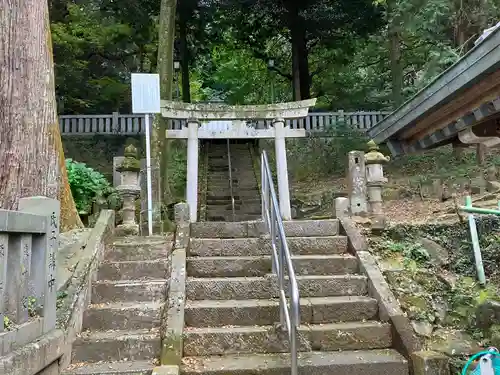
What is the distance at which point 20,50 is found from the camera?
16.2 feet

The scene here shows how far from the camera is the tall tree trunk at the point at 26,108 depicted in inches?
186

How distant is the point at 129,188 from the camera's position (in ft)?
19.6

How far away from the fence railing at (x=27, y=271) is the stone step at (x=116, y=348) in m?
0.52

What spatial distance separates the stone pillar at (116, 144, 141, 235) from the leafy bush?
2.78 feet

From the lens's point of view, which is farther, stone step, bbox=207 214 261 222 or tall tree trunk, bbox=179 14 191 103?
tall tree trunk, bbox=179 14 191 103

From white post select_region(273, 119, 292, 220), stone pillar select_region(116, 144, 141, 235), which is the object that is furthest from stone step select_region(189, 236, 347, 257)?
white post select_region(273, 119, 292, 220)

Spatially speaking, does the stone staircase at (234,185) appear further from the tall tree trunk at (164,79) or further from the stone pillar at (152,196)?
the stone pillar at (152,196)

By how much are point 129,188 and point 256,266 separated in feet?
6.78

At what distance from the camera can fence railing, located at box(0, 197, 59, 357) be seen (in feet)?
8.77

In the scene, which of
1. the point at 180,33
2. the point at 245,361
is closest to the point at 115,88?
the point at 180,33

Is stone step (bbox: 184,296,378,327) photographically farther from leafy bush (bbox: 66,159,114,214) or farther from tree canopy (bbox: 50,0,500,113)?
tree canopy (bbox: 50,0,500,113)

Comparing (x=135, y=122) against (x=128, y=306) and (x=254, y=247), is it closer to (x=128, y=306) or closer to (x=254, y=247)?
(x=254, y=247)

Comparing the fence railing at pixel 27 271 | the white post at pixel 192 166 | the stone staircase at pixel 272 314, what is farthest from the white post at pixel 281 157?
the fence railing at pixel 27 271

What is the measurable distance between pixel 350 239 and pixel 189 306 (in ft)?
6.81
